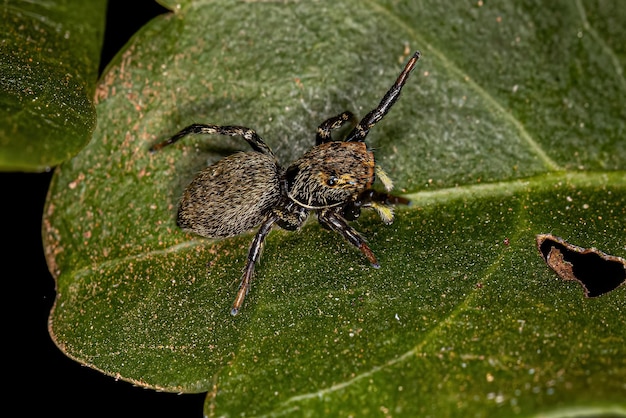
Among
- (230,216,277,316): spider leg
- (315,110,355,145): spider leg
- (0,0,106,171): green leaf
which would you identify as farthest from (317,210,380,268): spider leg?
(0,0,106,171): green leaf

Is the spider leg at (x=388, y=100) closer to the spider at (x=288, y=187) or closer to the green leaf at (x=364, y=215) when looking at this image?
the spider at (x=288, y=187)

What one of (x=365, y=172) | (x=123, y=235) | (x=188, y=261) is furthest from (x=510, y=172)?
(x=123, y=235)

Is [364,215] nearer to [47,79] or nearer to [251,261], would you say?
[251,261]

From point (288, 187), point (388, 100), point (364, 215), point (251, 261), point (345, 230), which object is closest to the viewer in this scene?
point (251, 261)

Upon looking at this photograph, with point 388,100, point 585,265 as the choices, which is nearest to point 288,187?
point 388,100

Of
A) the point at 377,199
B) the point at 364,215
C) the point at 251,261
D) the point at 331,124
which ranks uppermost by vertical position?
the point at 331,124

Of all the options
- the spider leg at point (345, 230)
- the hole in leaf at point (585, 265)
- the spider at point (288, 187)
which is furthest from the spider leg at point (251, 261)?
the hole in leaf at point (585, 265)

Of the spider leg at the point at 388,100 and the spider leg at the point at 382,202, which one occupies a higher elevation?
the spider leg at the point at 388,100

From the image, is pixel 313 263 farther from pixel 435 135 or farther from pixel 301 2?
pixel 301 2
